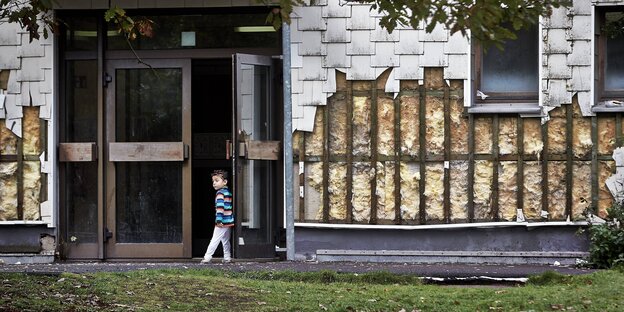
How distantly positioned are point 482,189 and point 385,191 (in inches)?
48.3

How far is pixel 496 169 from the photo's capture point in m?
16.3

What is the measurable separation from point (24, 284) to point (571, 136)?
746cm

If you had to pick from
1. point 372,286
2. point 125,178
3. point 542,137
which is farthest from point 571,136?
point 125,178

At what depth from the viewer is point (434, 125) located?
645 inches

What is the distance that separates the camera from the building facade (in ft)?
53.1

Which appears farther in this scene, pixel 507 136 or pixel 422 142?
pixel 422 142

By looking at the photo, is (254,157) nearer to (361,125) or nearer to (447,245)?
(361,125)

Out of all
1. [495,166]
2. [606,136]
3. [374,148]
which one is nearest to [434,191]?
[495,166]

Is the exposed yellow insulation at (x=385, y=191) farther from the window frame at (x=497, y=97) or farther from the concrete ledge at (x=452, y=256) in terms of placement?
the window frame at (x=497, y=97)

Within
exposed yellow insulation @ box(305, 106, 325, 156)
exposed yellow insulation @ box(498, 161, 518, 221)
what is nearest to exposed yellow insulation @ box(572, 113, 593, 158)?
exposed yellow insulation @ box(498, 161, 518, 221)

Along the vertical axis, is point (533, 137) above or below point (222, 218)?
above

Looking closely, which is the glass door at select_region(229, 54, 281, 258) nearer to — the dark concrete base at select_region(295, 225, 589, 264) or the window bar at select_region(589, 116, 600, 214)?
the dark concrete base at select_region(295, 225, 589, 264)

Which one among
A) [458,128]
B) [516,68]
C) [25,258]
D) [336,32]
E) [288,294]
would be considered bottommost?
[25,258]

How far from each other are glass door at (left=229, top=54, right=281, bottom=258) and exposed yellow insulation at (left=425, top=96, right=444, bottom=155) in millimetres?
2038
